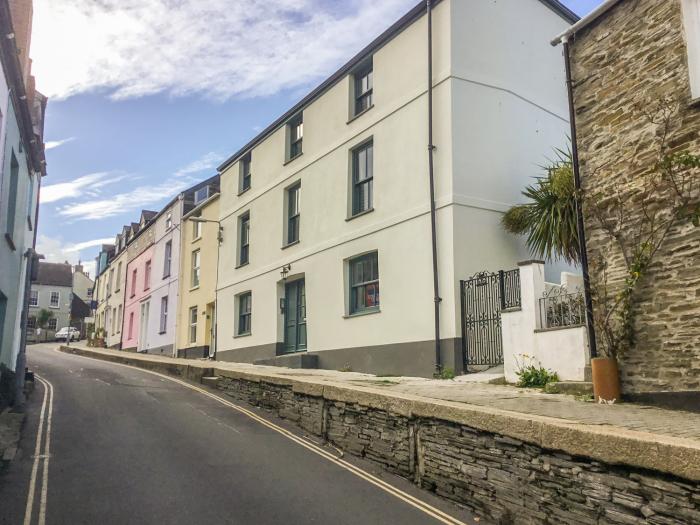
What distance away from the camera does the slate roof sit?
63.0 meters

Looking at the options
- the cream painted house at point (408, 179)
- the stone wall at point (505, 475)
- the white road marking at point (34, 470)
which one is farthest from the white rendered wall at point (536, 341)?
the white road marking at point (34, 470)

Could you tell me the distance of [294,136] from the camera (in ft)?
62.5

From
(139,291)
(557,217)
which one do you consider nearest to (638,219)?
(557,217)

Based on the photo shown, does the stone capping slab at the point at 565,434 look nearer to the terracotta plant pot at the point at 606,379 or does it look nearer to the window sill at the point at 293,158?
the terracotta plant pot at the point at 606,379

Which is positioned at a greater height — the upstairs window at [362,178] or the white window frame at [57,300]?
the white window frame at [57,300]

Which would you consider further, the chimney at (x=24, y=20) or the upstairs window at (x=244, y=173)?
the upstairs window at (x=244, y=173)

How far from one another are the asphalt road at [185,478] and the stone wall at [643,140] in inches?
126

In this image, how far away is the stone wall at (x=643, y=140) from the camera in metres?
6.97

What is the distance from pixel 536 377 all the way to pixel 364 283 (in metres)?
5.99

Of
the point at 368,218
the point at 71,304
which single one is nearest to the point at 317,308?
the point at 368,218

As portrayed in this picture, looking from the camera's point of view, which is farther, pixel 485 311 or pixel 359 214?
pixel 359 214

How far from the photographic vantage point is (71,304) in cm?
6481

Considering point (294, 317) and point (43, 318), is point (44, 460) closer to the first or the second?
point (294, 317)

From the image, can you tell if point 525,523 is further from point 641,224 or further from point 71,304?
point 71,304
